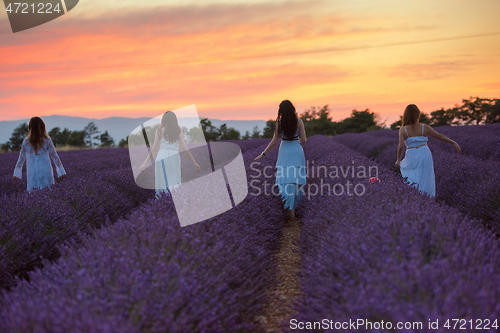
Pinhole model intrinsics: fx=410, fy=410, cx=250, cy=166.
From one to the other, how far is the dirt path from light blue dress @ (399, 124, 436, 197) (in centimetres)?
158


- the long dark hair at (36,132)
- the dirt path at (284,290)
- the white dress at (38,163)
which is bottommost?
the dirt path at (284,290)

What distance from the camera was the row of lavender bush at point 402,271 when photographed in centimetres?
157

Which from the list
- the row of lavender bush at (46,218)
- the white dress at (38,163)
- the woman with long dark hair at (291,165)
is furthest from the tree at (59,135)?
the woman with long dark hair at (291,165)

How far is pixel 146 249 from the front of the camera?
2.09 meters

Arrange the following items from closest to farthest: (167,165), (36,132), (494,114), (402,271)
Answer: (402,271), (36,132), (167,165), (494,114)

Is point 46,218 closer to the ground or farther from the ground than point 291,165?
farther from the ground

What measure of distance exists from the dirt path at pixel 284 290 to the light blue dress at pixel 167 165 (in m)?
1.65

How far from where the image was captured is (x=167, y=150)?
5336mm

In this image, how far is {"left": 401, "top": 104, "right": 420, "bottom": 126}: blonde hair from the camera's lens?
488 centimetres

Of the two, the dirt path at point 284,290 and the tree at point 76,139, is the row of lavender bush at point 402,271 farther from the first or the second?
the tree at point 76,139

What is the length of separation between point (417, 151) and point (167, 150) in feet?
10.2

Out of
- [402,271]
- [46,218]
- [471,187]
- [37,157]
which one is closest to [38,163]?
[37,157]

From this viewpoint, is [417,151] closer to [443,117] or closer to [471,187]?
[471,187]

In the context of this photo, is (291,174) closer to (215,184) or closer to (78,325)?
(215,184)
